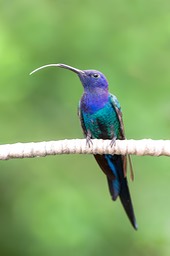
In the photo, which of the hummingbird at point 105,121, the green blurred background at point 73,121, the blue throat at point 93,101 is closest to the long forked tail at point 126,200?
the hummingbird at point 105,121

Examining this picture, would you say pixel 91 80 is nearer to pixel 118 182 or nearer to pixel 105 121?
pixel 105 121

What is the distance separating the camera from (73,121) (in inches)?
197

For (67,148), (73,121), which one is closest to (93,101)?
(67,148)

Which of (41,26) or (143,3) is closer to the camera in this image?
(41,26)

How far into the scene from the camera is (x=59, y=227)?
471cm

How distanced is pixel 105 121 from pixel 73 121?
3.87ft

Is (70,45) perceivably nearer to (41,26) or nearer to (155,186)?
(41,26)

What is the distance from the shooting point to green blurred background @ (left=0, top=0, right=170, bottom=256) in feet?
15.4

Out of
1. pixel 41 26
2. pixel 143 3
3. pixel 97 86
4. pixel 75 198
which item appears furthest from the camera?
pixel 143 3

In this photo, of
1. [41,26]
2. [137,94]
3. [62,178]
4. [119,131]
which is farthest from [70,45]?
[119,131]

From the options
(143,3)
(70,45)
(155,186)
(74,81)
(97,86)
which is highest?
(143,3)

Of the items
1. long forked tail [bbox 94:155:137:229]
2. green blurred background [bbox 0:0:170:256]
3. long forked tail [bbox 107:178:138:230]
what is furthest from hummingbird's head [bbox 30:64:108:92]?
green blurred background [bbox 0:0:170:256]

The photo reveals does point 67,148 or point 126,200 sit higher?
point 67,148

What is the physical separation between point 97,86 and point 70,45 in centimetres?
136
